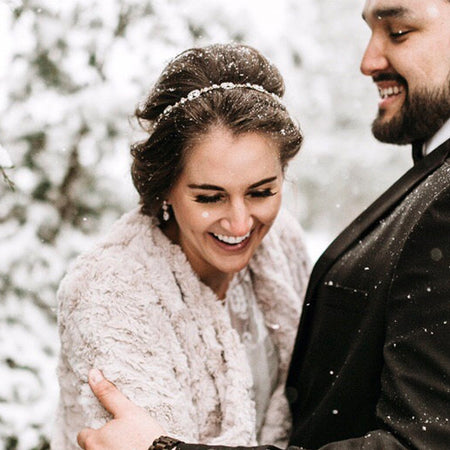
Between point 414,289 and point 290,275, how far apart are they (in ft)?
3.64

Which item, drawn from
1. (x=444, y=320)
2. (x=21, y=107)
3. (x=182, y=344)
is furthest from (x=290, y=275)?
(x=21, y=107)

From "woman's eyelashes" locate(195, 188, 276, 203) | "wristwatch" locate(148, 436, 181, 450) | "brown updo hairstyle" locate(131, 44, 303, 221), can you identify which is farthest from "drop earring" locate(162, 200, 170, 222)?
"wristwatch" locate(148, 436, 181, 450)

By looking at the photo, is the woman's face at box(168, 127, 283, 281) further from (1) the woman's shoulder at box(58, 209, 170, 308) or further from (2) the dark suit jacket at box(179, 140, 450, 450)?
(2) the dark suit jacket at box(179, 140, 450, 450)

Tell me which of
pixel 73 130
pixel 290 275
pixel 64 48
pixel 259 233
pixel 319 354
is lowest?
pixel 319 354

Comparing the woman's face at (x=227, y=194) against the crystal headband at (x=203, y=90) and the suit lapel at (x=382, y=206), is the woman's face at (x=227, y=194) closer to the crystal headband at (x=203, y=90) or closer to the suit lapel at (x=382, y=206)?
the crystal headband at (x=203, y=90)

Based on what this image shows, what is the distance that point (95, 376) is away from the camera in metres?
2.13

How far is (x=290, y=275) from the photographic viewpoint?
A: 291 cm

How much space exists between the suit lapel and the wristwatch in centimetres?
71

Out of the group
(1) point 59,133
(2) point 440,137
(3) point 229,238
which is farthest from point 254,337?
(1) point 59,133

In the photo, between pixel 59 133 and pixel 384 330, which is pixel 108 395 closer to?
pixel 384 330

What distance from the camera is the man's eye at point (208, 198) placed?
2.33 meters

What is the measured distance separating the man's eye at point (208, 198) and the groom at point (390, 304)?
1.36 feet

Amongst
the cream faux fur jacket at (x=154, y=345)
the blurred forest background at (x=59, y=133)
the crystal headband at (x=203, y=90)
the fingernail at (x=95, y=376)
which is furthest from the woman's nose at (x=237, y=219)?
the blurred forest background at (x=59, y=133)

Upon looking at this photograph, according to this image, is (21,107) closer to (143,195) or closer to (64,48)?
(64,48)
